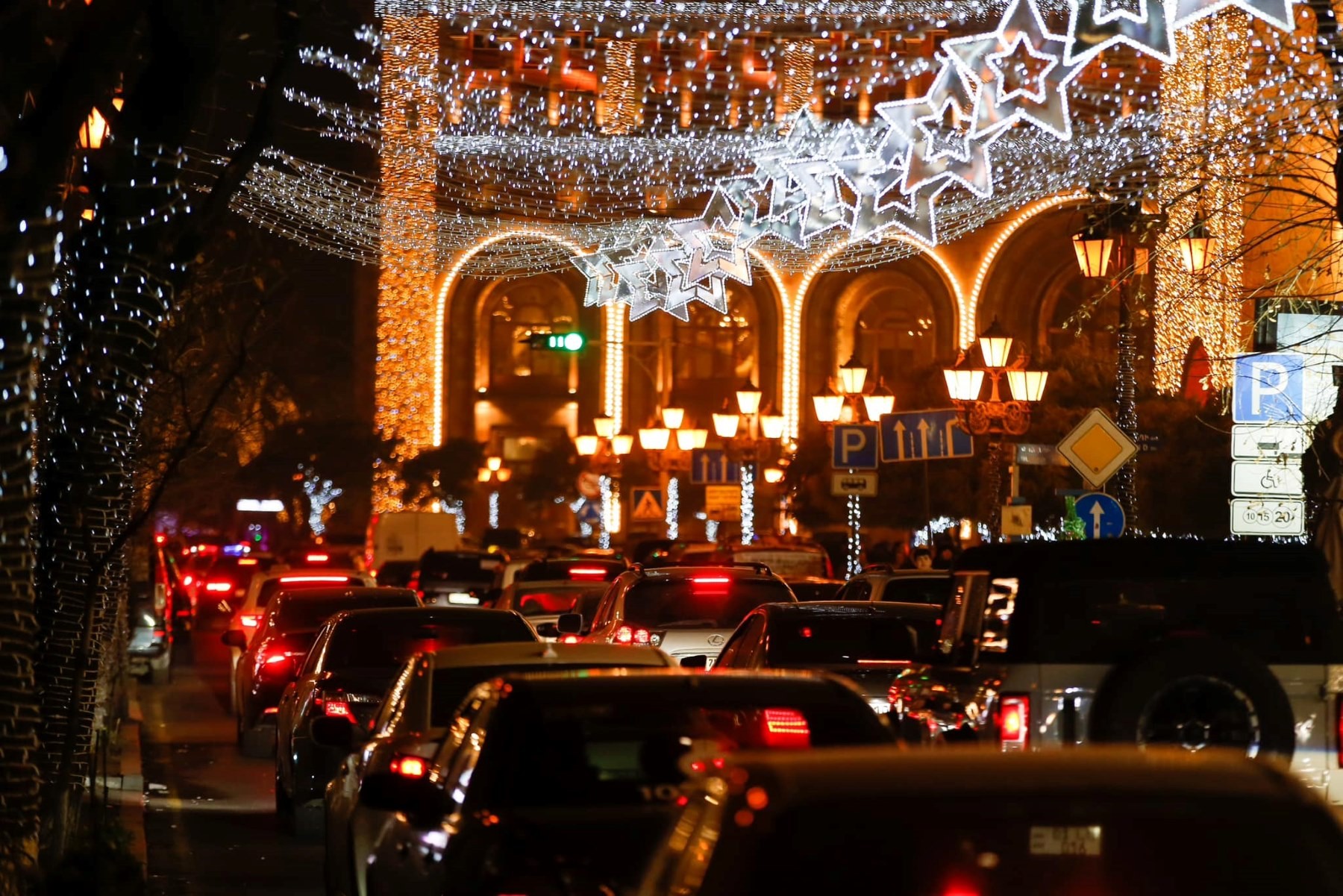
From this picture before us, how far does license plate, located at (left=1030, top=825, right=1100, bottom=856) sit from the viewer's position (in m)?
3.73

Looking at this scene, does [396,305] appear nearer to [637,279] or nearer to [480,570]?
[637,279]

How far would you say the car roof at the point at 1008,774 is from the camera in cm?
377

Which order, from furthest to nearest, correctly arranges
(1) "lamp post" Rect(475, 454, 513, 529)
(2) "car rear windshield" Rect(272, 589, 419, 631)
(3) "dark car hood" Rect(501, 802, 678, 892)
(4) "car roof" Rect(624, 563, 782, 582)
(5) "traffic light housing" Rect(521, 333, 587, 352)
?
(1) "lamp post" Rect(475, 454, 513, 529), (5) "traffic light housing" Rect(521, 333, 587, 352), (2) "car rear windshield" Rect(272, 589, 419, 631), (4) "car roof" Rect(624, 563, 782, 582), (3) "dark car hood" Rect(501, 802, 678, 892)

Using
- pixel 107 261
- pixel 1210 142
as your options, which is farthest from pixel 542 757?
pixel 1210 142

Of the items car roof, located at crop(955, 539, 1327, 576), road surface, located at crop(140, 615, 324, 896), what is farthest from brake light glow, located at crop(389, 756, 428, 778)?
car roof, located at crop(955, 539, 1327, 576)

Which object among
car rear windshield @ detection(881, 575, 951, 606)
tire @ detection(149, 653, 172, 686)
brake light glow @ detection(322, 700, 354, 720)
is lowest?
tire @ detection(149, 653, 172, 686)

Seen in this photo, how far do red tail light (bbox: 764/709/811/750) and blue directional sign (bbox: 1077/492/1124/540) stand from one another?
14534 mm

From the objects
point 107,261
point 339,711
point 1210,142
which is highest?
point 1210,142

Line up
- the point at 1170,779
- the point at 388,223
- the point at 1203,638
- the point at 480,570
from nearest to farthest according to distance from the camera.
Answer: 1. the point at 1170,779
2. the point at 1203,638
3. the point at 480,570
4. the point at 388,223

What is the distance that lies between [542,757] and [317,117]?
60.8 meters

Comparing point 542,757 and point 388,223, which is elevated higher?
point 388,223

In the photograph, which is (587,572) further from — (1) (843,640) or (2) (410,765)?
(2) (410,765)

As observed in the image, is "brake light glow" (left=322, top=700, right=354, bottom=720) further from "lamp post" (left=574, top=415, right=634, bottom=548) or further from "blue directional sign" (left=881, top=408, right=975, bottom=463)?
"lamp post" (left=574, top=415, right=634, bottom=548)

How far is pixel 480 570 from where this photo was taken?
35688 millimetres
